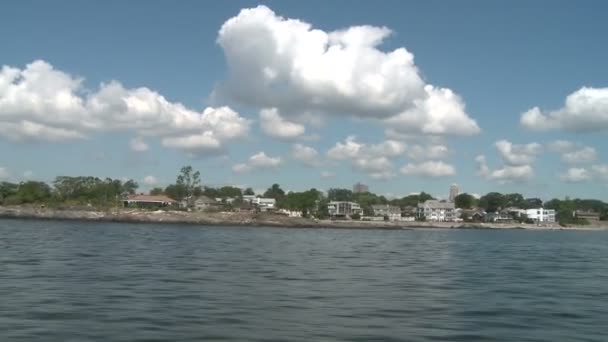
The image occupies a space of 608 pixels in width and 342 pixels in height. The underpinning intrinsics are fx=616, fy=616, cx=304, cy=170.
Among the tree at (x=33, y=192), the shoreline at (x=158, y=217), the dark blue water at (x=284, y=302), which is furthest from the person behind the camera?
the tree at (x=33, y=192)

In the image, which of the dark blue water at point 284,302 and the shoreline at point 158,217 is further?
the shoreline at point 158,217

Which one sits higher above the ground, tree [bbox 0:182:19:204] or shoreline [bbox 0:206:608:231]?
tree [bbox 0:182:19:204]

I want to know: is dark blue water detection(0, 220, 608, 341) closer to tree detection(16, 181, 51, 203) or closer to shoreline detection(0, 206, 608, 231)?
shoreline detection(0, 206, 608, 231)

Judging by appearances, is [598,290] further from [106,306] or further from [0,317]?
[0,317]

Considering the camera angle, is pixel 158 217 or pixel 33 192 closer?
pixel 158 217

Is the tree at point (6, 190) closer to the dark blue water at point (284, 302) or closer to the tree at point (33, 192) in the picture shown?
the tree at point (33, 192)

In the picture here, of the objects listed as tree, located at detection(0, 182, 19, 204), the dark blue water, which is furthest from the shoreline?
the dark blue water

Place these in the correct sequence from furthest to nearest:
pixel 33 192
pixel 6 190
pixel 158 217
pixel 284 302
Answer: pixel 6 190
pixel 33 192
pixel 158 217
pixel 284 302

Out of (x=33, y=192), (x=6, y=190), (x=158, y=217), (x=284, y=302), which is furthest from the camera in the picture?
(x=6, y=190)

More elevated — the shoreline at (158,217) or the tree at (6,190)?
the tree at (6,190)

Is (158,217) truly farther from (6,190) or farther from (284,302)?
(284,302)

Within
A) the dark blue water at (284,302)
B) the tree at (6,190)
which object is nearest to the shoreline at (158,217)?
the tree at (6,190)

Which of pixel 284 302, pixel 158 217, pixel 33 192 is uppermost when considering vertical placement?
pixel 33 192

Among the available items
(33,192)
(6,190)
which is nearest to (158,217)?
(33,192)
